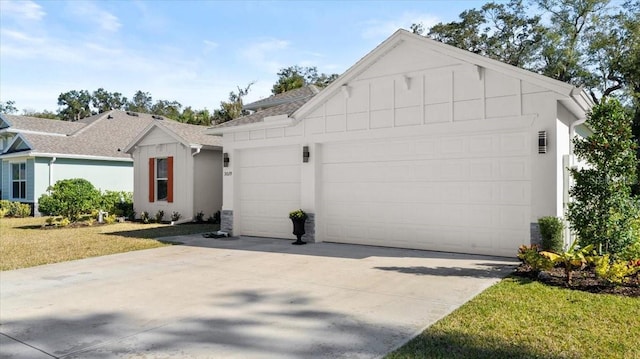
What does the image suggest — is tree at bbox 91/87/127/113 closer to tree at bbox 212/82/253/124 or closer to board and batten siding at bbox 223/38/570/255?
tree at bbox 212/82/253/124

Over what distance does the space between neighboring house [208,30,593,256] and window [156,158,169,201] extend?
20.2 feet

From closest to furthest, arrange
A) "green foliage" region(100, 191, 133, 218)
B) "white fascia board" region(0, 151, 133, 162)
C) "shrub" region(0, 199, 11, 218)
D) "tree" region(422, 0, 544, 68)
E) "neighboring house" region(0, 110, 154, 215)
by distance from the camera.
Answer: "green foliage" region(100, 191, 133, 218) < "white fascia board" region(0, 151, 133, 162) < "shrub" region(0, 199, 11, 218) < "neighboring house" region(0, 110, 154, 215) < "tree" region(422, 0, 544, 68)

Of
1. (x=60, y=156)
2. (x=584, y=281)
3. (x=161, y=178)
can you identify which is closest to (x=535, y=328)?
(x=584, y=281)

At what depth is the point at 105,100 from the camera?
6812 cm

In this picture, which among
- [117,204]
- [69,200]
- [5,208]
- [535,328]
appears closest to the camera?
[535,328]

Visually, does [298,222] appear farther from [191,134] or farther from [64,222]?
[64,222]

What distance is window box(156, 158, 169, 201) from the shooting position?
56.1ft

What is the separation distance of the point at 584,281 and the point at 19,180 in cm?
2446

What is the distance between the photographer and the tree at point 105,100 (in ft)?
221

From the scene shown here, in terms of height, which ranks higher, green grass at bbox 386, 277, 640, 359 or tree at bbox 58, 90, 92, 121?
tree at bbox 58, 90, 92, 121

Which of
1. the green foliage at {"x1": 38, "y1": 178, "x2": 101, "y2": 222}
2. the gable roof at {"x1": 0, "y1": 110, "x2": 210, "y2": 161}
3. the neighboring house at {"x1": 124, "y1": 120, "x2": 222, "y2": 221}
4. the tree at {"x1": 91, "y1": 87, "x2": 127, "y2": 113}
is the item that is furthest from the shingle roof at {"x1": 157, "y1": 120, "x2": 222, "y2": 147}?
the tree at {"x1": 91, "y1": 87, "x2": 127, "y2": 113}

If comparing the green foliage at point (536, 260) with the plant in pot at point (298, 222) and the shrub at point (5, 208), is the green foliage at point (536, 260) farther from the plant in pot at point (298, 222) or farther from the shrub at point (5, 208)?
the shrub at point (5, 208)

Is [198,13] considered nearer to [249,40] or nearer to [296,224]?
[249,40]

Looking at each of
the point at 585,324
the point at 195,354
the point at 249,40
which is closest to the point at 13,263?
the point at 195,354
